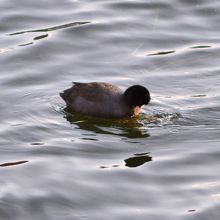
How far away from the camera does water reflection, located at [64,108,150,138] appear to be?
15.0m

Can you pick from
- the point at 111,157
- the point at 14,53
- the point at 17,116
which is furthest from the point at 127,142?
the point at 14,53

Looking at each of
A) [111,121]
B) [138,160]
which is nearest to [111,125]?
[111,121]

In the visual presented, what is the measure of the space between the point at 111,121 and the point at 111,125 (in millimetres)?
250

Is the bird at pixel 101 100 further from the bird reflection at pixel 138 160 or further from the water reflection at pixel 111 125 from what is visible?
the bird reflection at pixel 138 160

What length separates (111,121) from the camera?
15727 mm

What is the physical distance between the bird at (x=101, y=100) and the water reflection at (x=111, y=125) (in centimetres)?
11

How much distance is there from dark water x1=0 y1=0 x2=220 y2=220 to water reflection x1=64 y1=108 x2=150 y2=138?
0.10 ft

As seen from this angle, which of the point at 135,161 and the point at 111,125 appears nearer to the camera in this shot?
the point at 135,161

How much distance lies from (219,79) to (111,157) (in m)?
3.93

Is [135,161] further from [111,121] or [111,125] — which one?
[111,121]

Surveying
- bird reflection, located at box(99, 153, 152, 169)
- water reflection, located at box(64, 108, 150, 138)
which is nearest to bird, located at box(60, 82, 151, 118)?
water reflection, located at box(64, 108, 150, 138)

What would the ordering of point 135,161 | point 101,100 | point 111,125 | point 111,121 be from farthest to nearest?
point 101,100, point 111,121, point 111,125, point 135,161

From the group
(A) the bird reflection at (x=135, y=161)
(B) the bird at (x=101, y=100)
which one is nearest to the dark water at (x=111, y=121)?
(A) the bird reflection at (x=135, y=161)

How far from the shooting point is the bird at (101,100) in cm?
1581
